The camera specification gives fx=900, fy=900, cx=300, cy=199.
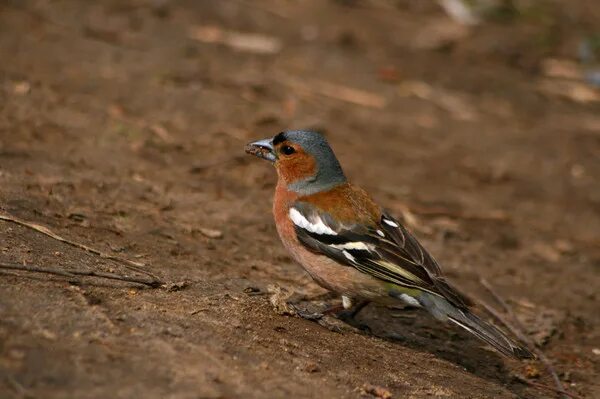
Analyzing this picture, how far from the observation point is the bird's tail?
16.8 ft

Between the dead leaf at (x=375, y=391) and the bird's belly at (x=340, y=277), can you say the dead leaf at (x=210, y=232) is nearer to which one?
the bird's belly at (x=340, y=277)

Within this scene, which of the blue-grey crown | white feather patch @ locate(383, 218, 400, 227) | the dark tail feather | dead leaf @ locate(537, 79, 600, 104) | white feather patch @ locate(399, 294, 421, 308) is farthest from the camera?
dead leaf @ locate(537, 79, 600, 104)

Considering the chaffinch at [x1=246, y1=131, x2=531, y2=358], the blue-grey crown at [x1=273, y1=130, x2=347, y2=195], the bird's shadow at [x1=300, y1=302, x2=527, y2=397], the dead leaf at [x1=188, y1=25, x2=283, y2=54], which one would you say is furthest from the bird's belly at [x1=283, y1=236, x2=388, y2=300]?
the dead leaf at [x1=188, y1=25, x2=283, y2=54]

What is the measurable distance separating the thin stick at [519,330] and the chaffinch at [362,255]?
54 cm

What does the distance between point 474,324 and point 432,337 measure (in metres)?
0.84

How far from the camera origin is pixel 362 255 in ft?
17.9

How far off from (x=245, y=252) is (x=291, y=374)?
2.17 meters

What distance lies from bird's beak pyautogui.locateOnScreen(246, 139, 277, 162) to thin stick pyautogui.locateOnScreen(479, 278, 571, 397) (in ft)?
6.04

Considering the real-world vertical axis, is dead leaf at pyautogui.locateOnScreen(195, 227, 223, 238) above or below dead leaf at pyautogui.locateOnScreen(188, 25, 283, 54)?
below

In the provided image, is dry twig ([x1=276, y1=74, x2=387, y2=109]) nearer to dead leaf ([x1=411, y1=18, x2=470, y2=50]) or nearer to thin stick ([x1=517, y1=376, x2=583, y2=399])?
dead leaf ([x1=411, y1=18, x2=470, y2=50])

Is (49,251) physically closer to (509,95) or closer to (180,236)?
(180,236)

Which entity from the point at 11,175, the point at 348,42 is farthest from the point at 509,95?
the point at 11,175

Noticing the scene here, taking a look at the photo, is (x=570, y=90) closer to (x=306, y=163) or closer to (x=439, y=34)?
(x=439, y=34)

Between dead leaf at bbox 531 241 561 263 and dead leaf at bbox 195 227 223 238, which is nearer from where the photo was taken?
dead leaf at bbox 195 227 223 238
